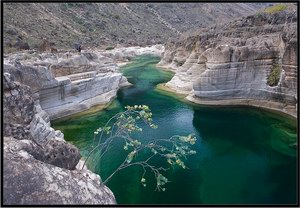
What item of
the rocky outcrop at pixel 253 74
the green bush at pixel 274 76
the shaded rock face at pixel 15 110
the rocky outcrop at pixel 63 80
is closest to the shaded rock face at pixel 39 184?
the shaded rock face at pixel 15 110

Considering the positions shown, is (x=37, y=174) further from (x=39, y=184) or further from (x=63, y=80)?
(x=63, y=80)

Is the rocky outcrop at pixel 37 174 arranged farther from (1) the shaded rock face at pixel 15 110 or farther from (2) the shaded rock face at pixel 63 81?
(2) the shaded rock face at pixel 63 81

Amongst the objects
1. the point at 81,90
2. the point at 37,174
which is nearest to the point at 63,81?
the point at 81,90

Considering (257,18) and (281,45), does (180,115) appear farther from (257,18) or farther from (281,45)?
(257,18)

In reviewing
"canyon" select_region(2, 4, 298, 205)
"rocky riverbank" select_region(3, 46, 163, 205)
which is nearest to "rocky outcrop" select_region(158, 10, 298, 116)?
Answer: "canyon" select_region(2, 4, 298, 205)

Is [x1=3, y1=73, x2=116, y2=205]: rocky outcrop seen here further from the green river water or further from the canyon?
the green river water

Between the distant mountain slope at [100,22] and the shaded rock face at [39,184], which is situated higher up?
the distant mountain slope at [100,22]
